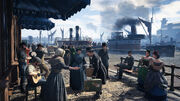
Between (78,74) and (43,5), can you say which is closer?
(78,74)

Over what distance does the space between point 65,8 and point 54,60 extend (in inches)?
124

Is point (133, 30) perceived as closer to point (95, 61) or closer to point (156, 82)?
point (95, 61)

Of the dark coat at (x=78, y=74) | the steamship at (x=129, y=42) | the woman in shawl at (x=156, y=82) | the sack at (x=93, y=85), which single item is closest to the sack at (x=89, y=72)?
the dark coat at (x=78, y=74)

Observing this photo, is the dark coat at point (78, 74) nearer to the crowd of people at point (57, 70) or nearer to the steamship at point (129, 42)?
the crowd of people at point (57, 70)

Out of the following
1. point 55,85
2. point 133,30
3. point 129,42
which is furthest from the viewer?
point 133,30

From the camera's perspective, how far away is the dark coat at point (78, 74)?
5770 mm

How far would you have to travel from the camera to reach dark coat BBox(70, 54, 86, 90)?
5770mm

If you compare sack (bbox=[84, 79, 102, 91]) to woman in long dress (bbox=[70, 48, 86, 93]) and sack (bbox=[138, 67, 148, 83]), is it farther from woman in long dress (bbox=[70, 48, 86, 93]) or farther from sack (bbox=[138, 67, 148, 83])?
sack (bbox=[138, 67, 148, 83])

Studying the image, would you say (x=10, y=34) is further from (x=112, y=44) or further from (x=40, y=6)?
(x=112, y=44)

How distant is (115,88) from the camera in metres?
6.68

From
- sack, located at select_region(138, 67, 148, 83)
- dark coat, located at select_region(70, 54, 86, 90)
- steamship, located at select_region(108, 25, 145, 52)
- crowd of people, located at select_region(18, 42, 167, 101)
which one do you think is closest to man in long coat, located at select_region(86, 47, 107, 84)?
crowd of people, located at select_region(18, 42, 167, 101)

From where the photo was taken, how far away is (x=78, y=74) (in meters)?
5.89

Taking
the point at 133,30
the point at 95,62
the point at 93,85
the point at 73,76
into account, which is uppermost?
the point at 133,30

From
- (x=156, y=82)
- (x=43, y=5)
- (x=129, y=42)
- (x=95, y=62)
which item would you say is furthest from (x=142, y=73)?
(x=129, y=42)
